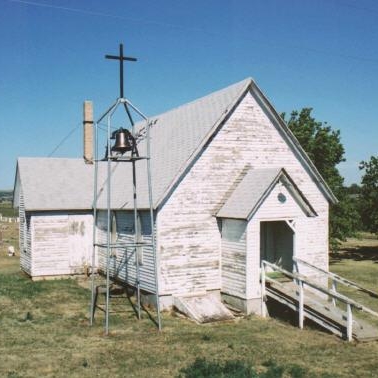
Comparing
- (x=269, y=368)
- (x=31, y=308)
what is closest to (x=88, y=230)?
(x=31, y=308)

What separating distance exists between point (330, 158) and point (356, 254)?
12.0 m

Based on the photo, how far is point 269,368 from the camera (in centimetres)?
1095

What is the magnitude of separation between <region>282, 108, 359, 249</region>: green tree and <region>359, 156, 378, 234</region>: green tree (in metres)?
5.84

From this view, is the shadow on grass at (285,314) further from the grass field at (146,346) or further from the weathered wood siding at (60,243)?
the weathered wood siding at (60,243)

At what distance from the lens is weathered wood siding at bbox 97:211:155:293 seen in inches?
689

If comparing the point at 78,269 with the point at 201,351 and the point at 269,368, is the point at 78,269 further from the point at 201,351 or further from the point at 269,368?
the point at 269,368

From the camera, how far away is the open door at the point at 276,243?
757 inches

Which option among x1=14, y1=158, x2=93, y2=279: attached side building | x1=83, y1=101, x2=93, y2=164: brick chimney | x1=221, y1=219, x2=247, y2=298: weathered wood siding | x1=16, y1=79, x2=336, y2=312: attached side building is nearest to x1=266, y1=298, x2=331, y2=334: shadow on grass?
x1=16, y1=79, x2=336, y2=312: attached side building

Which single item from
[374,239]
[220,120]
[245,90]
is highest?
[245,90]

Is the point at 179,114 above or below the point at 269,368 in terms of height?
above

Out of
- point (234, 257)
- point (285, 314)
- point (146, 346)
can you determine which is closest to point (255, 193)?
point (234, 257)

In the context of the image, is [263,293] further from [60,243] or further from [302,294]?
[60,243]

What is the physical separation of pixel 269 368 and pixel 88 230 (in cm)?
1434

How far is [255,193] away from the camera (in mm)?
16906
